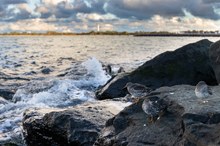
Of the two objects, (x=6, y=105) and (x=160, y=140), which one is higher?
A: (x=160, y=140)

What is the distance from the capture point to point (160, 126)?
6902 millimetres

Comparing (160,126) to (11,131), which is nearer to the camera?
(160,126)

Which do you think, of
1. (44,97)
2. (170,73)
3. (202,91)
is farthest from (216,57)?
(44,97)

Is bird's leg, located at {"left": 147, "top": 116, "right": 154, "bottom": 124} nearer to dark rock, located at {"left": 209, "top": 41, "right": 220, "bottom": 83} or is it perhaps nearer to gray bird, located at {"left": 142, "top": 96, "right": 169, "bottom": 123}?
gray bird, located at {"left": 142, "top": 96, "right": 169, "bottom": 123}

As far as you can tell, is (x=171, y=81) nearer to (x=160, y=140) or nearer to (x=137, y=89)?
(x=137, y=89)

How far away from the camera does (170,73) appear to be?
15.8m

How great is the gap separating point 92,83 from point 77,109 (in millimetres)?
11374

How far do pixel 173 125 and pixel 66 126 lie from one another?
3.38m

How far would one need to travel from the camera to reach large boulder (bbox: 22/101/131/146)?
9062 millimetres

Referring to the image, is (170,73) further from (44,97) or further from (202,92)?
(202,92)

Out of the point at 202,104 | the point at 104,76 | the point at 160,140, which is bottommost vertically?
the point at 104,76

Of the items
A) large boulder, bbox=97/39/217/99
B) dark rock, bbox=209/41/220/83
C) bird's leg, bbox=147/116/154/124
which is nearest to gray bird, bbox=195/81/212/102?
bird's leg, bbox=147/116/154/124

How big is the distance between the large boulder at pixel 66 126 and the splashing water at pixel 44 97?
1022mm

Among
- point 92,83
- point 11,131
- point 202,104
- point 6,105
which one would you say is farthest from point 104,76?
point 202,104
